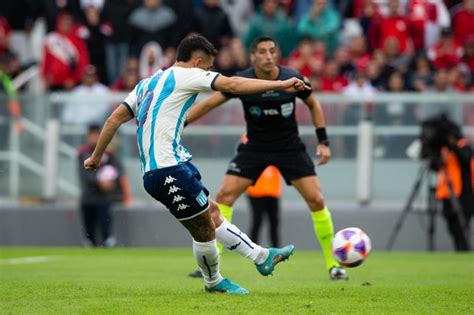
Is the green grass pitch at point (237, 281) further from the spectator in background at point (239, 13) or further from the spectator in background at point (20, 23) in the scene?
the spectator in background at point (239, 13)

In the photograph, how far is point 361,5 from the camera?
23.5m

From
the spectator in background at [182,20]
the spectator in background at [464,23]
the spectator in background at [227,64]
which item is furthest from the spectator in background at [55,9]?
the spectator in background at [464,23]

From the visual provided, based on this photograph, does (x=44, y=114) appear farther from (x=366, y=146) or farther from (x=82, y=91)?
(x=366, y=146)

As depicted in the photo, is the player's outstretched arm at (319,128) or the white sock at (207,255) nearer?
the white sock at (207,255)

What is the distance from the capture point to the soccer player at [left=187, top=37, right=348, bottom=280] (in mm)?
12750

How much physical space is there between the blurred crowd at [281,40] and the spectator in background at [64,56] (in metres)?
0.02

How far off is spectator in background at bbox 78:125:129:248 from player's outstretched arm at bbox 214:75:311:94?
38.1 ft

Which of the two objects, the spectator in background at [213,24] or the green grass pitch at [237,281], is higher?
the spectator in background at [213,24]

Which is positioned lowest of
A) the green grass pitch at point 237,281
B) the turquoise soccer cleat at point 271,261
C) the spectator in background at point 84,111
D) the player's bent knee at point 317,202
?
the green grass pitch at point 237,281

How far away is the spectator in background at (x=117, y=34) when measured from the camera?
22.8 meters

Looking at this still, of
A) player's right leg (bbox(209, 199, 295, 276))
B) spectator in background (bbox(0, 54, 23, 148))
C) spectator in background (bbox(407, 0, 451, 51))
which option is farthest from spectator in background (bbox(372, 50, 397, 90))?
player's right leg (bbox(209, 199, 295, 276))

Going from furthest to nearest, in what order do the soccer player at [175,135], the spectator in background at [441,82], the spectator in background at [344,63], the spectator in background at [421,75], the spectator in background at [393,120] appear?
the spectator in background at [344,63] → the spectator in background at [421,75] → the spectator in background at [441,82] → the spectator in background at [393,120] → the soccer player at [175,135]

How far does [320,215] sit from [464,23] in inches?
439

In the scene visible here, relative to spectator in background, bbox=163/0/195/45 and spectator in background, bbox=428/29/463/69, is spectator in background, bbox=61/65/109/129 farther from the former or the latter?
spectator in background, bbox=428/29/463/69
